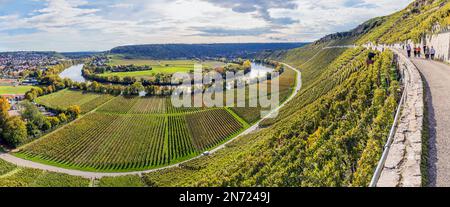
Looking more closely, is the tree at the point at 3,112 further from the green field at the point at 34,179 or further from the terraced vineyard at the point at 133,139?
the green field at the point at 34,179

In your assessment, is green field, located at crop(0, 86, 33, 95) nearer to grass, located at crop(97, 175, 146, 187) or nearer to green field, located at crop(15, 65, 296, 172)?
green field, located at crop(15, 65, 296, 172)

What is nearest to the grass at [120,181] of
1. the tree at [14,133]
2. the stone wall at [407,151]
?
the tree at [14,133]

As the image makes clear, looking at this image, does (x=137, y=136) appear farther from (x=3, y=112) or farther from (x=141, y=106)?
(x=3, y=112)

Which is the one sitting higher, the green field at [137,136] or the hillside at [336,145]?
the hillside at [336,145]

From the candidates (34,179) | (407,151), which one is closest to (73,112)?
(34,179)

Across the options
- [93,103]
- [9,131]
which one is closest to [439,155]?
[9,131]
